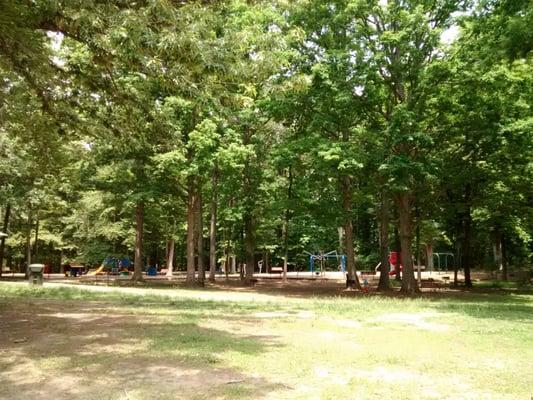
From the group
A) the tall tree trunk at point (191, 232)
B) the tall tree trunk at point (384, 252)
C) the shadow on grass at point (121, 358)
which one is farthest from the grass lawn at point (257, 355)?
the tall tree trunk at point (191, 232)

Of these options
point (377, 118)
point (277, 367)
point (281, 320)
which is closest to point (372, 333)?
point (281, 320)

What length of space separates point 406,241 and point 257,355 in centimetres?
1709

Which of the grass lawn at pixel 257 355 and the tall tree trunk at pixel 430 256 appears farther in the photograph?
the tall tree trunk at pixel 430 256

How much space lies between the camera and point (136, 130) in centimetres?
1289

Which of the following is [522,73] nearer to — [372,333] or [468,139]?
[468,139]

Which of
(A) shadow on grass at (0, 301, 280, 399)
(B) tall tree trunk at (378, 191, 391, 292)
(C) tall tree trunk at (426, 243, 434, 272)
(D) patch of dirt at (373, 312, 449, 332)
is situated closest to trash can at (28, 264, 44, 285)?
(A) shadow on grass at (0, 301, 280, 399)

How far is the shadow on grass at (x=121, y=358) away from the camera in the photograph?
5777mm

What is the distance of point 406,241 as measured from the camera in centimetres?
2358

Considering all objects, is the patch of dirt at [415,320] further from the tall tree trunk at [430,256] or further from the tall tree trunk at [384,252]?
the tall tree trunk at [430,256]

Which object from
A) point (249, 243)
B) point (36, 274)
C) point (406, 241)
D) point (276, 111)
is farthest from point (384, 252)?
point (36, 274)

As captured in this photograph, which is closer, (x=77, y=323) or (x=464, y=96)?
(x=77, y=323)

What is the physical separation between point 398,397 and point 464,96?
57.5 ft

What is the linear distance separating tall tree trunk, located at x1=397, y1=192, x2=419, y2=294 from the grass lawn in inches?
369

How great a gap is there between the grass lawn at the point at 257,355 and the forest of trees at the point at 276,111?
14.2 ft
